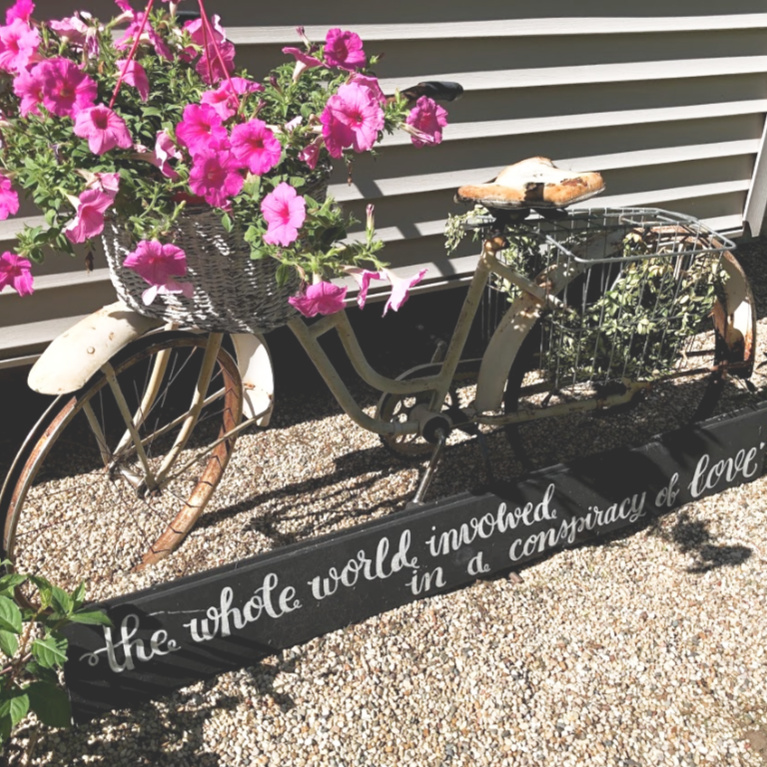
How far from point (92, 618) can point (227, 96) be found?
1.22 m

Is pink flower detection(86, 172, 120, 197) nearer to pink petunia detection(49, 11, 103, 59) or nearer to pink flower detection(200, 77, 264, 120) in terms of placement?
pink flower detection(200, 77, 264, 120)

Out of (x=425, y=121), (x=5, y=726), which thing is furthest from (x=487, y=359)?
(x=5, y=726)

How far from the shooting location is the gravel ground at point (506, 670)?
2.08 m

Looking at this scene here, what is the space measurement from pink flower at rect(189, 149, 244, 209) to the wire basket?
1.19 m

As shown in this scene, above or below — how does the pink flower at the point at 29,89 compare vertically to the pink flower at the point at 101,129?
above

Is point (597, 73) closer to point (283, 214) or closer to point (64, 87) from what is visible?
point (283, 214)

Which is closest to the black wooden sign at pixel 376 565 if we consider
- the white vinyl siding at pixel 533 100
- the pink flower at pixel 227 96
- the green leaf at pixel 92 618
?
the green leaf at pixel 92 618

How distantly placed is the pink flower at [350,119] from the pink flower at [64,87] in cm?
46

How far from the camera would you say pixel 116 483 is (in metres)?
2.97

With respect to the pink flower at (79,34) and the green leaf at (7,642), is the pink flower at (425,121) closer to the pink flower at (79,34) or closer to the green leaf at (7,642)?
the pink flower at (79,34)

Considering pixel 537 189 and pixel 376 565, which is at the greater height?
pixel 537 189

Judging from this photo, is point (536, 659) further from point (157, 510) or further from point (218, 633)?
point (157, 510)

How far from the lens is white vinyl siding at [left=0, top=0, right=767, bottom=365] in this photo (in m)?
2.90

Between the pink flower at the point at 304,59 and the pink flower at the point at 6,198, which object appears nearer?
the pink flower at the point at 6,198
